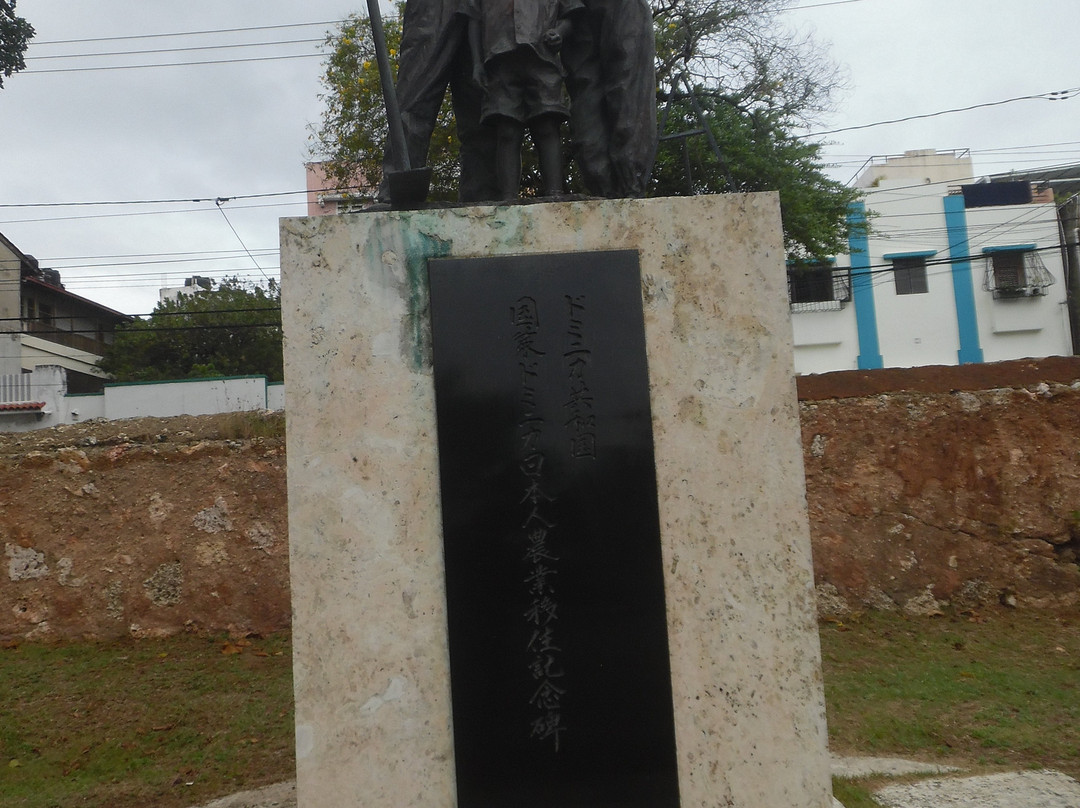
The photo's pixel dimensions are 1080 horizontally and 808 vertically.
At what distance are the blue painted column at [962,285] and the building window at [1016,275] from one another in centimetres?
36

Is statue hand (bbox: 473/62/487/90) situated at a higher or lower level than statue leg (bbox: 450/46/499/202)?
higher

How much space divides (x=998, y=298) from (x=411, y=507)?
17015mm

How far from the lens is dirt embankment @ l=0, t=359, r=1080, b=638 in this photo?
4980 millimetres

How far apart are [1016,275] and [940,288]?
1384mm

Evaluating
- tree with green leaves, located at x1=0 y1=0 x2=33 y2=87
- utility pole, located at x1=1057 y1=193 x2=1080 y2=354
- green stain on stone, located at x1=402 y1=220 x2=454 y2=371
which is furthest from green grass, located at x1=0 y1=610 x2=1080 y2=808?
utility pole, located at x1=1057 y1=193 x2=1080 y2=354

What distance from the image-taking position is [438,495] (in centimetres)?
190

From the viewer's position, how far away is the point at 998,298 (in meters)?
16.2

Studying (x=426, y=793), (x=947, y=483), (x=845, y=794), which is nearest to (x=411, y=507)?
(x=426, y=793)

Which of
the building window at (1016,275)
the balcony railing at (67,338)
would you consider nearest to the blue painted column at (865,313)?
the building window at (1016,275)

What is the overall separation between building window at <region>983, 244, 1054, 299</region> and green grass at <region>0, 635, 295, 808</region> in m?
15.4

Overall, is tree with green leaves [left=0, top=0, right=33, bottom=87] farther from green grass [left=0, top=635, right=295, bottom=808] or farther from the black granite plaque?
the black granite plaque

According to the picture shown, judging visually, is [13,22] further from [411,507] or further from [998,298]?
[998,298]

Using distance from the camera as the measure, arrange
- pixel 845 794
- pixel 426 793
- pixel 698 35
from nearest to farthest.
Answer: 1. pixel 426 793
2. pixel 845 794
3. pixel 698 35

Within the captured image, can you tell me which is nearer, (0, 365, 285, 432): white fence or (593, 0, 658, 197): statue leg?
(593, 0, 658, 197): statue leg
